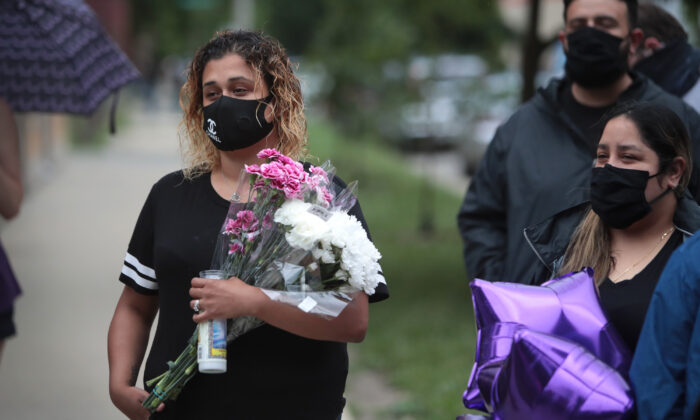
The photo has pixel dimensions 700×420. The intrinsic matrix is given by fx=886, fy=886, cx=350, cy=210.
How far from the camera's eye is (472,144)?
1978cm

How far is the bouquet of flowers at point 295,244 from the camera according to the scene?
2.25 m

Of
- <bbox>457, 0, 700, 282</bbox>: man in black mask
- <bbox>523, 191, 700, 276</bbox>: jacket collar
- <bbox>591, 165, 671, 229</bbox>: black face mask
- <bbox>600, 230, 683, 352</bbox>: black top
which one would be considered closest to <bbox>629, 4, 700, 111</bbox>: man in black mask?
<bbox>457, 0, 700, 282</bbox>: man in black mask

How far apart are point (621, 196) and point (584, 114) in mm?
1044

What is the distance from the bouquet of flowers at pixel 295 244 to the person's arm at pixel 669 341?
27.6 inches

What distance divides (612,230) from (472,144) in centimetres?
1723

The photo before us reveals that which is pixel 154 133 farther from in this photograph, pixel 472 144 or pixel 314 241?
pixel 314 241

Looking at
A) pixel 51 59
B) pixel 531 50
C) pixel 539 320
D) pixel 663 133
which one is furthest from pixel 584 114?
pixel 531 50

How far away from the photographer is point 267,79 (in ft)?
8.65

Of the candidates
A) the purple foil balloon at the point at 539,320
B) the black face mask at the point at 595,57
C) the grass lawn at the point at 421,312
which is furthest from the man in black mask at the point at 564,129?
the grass lawn at the point at 421,312

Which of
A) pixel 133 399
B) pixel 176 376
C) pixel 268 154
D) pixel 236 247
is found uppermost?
pixel 268 154

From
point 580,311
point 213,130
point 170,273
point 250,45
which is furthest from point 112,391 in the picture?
point 580,311

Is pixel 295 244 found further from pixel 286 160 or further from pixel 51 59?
pixel 51 59

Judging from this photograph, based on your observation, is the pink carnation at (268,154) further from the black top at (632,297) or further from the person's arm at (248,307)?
the black top at (632,297)

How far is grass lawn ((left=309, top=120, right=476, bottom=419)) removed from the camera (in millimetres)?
6102
